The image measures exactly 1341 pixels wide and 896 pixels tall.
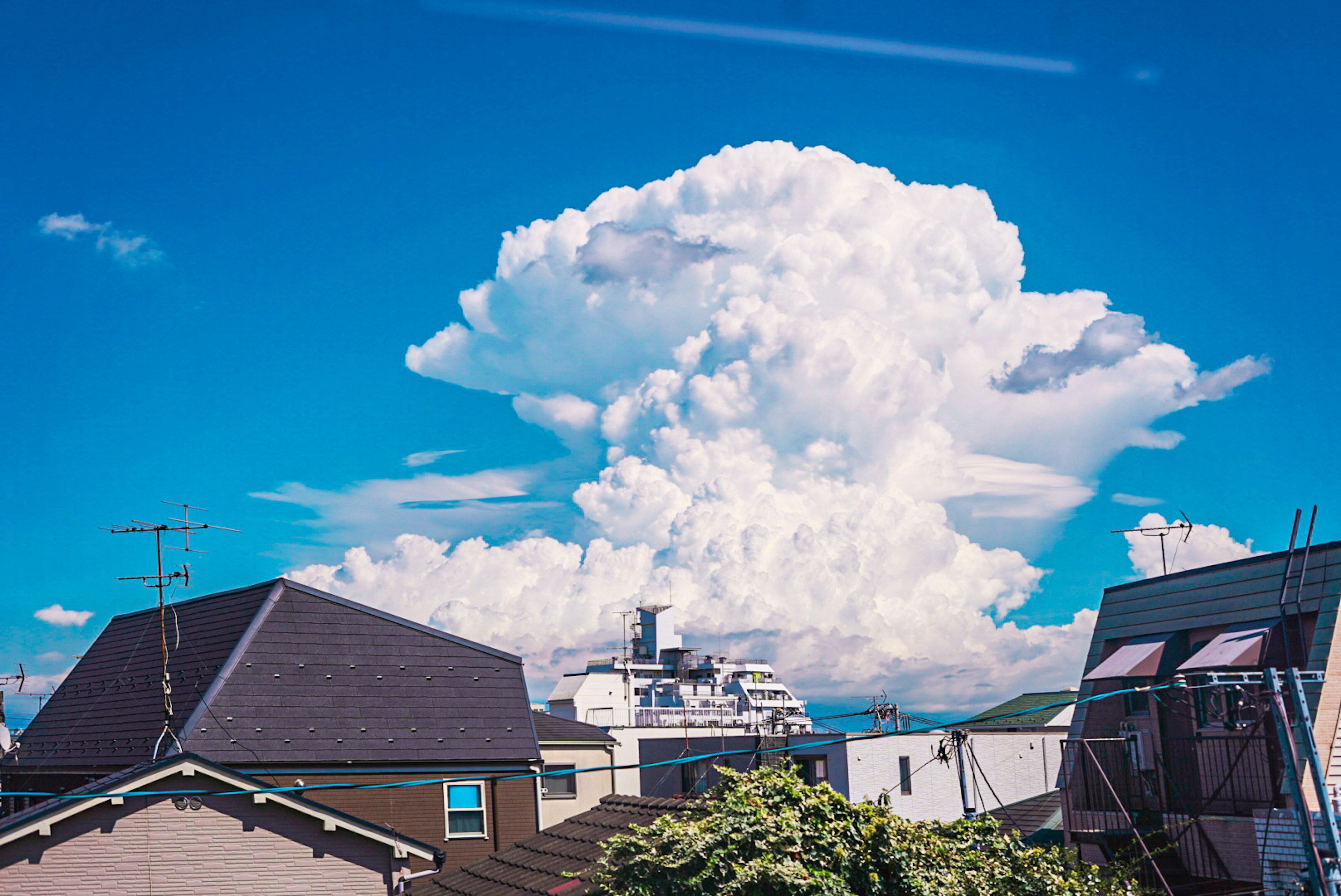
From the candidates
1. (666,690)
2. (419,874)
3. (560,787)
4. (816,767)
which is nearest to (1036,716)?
(816,767)

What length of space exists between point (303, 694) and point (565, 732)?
13738 millimetres

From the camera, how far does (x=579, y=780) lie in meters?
39.0

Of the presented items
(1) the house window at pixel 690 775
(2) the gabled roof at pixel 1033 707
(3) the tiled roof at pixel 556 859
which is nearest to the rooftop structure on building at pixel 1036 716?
(2) the gabled roof at pixel 1033 707

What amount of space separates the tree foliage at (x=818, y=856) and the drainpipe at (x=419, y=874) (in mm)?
6897

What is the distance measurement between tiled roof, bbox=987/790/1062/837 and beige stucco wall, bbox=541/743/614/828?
13.0 m

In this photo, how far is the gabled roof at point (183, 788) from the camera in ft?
60.2

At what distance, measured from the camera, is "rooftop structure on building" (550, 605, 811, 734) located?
95312 mm

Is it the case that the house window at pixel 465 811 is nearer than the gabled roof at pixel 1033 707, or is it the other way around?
the house window at pixel 465 811

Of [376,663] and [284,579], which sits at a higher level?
[284,579]

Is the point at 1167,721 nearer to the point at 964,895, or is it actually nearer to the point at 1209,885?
the point at 1209,885

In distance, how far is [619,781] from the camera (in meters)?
45.3

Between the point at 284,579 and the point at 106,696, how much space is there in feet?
23.9

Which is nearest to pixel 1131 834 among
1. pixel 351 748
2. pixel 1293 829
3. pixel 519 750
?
pixel 1293 829

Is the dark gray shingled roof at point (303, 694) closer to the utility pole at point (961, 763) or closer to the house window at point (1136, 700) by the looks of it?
the utility pole at point (961, 763)
